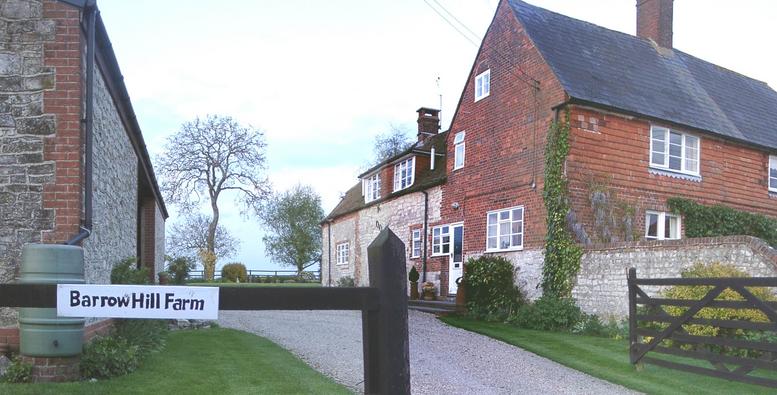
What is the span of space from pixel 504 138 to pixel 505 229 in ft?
8.62

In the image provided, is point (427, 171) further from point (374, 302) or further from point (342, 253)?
point (374, 302)

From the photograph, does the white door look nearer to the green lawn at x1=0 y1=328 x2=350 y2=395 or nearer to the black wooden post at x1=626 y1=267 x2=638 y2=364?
the green lawn at x1=0 y1=328 x2=350 y2=395

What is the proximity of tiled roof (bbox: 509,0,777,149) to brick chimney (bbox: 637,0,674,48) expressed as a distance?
38 cm

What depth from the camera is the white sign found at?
2.61m

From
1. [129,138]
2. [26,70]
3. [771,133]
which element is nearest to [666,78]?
[771,133]

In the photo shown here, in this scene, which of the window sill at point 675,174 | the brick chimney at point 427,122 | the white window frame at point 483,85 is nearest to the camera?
the window sill at point 675,174

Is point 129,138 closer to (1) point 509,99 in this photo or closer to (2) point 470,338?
(2) point 470,338

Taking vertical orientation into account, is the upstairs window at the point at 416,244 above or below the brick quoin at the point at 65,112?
below

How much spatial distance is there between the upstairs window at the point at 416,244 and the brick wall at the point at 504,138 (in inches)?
81.8

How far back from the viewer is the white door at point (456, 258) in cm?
2081

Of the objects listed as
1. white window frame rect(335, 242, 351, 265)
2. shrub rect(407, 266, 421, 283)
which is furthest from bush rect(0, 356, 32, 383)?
white window frame rect(335, 242, 351, 265)

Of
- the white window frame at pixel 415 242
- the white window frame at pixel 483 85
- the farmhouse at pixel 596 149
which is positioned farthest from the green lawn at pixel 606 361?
the white window frame at pixel 415 242

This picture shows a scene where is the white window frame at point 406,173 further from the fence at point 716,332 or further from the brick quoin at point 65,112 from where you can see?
the brick quoin at point 65,112

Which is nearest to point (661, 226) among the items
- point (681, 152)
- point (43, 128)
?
point (681, 152)
